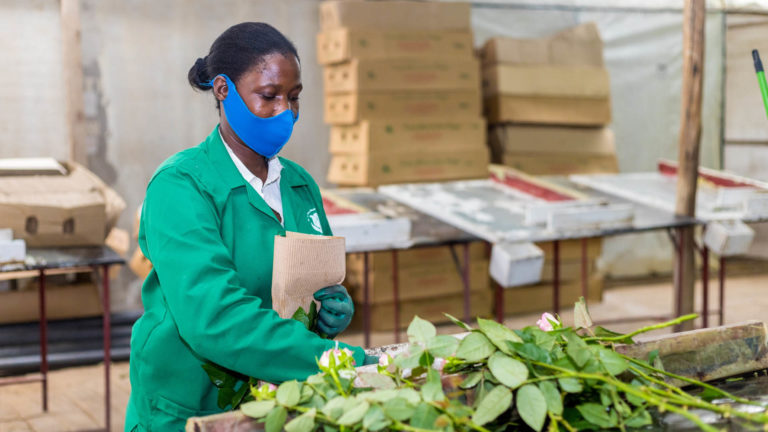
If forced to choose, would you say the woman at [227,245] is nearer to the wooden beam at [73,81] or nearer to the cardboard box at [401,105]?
the cardboard box at [401,105]

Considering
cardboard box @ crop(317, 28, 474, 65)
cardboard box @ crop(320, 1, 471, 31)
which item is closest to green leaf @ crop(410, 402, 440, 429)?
cardboard box @ crop(317, 28, 474, 65)

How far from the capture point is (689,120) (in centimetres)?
488

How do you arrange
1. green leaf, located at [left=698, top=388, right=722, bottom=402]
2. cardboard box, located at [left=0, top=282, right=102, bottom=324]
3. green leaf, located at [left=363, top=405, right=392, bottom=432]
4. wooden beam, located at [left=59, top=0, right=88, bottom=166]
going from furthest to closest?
wooden beam, located at [left=59, top=0, right=88, bottom=166] < cardboard box, located at [left=0, top=282, right=102, bottom=324] < green leaf, located at [left=698, top=388, right=722, bottom=402] < green leaf, located at [left=363, top=405, right=392, bottom=432]

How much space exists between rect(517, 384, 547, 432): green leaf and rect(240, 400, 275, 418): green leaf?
32 centimetres

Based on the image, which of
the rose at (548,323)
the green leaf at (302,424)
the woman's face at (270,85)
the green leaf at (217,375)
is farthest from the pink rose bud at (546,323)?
the woman's face at (270,85)

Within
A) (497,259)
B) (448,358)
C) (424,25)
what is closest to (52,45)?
(424,25)

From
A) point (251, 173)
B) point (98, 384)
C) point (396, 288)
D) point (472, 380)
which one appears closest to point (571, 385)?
point (472, 380)

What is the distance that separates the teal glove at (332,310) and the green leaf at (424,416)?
55 centimetres

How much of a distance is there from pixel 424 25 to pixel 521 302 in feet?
6.88

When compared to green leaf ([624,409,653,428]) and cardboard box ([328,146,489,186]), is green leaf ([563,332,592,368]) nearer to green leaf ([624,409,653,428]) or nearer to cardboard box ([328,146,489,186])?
green leaf ([624,409,653,428])

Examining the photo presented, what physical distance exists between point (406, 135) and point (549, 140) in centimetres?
129

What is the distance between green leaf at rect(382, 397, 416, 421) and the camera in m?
1.01

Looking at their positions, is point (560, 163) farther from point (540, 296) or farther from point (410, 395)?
point (410, 395)

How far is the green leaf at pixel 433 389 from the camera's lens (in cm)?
104
